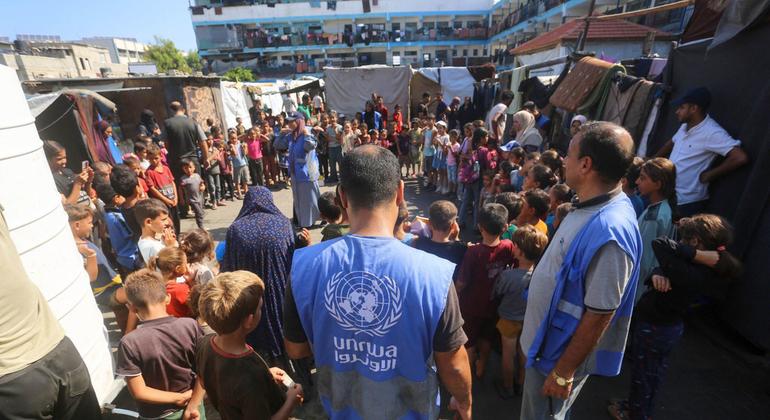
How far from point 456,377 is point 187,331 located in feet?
4.91

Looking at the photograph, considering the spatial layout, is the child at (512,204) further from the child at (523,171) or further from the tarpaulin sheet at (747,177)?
the tarpaulin sheet at (747,177)

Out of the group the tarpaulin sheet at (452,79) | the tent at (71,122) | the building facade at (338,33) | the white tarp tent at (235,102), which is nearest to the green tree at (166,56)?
the building facade at (338,33)

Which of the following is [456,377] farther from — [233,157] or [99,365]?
[233,157]

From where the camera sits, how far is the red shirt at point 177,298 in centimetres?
248

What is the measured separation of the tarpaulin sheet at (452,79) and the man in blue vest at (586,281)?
14.3 metres

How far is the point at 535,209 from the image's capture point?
3275 mm

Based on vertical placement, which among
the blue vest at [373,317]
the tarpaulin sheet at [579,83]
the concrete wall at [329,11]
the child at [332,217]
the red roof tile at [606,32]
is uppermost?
the concrete wall at [329,11]

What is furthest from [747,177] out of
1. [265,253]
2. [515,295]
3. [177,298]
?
[177,298]

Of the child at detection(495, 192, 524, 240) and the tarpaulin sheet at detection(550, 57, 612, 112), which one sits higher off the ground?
the tarpaulin sheet at detection(550, 57, 612, 112)

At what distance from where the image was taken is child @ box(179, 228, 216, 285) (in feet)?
8.86

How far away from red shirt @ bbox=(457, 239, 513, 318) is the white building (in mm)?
76859

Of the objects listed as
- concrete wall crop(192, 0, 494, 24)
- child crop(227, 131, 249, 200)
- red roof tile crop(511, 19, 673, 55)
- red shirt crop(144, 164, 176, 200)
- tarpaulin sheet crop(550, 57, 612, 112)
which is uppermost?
concrete wall crop(192, 0, 494, 24)

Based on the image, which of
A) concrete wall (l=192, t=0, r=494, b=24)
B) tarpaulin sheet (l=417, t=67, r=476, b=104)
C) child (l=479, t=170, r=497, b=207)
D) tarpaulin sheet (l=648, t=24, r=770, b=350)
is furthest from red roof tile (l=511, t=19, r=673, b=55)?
concrete wall (l=192, t=0, r=494, b=24)

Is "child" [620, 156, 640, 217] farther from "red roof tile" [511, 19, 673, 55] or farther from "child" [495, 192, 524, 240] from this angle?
"red roof tile" [511, 19, 673, 55]
